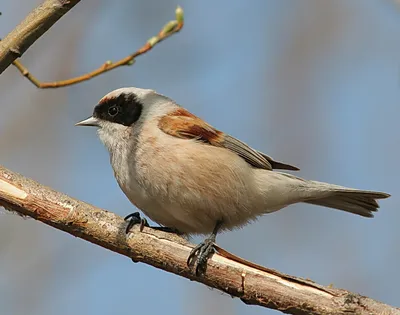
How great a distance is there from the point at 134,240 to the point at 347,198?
7.09 ft

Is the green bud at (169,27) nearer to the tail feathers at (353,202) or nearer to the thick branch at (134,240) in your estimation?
the thick branch at (134,240)

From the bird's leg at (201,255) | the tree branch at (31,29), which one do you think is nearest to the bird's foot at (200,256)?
the bird's leg at (201,255)

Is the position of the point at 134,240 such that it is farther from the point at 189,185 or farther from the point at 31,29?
the point at 31,29

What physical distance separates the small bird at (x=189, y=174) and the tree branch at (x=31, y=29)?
1347mm

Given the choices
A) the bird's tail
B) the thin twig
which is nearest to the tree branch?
the thin twig

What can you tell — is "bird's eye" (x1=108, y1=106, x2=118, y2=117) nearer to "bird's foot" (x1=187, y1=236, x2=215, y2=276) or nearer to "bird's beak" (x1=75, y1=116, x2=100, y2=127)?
"bird's beak" (x1=75, y1=116, x2=100, y2=127)

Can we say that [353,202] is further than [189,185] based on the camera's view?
Yes

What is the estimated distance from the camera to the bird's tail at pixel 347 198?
4.91 m

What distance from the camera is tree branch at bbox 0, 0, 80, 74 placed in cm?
298

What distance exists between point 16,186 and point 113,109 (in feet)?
4.70

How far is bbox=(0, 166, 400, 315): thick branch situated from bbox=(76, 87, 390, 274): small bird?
26 centimetres

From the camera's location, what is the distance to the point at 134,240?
145 inches

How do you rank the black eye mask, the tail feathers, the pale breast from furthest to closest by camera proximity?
the tail feathers, the black eye mask, the pale breast

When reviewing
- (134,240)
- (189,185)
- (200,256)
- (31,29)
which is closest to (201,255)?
(200,256)
